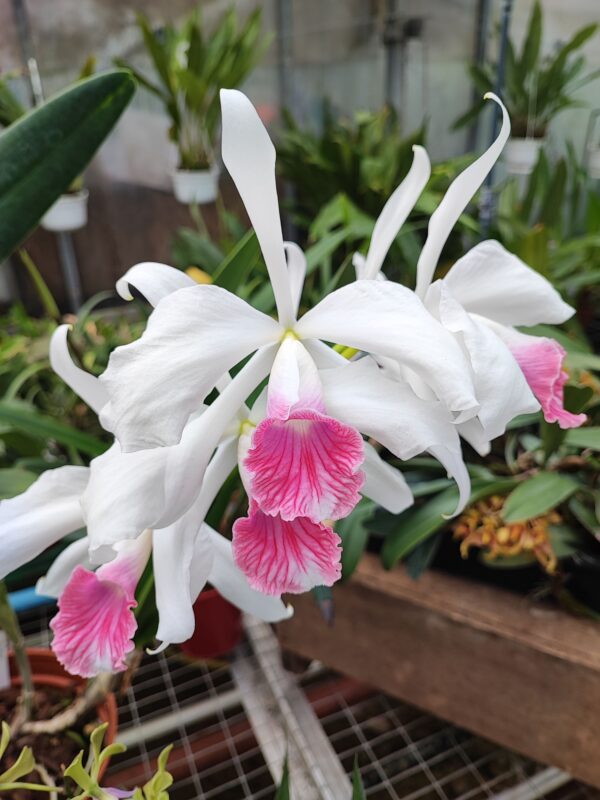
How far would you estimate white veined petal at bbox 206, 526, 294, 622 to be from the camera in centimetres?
43

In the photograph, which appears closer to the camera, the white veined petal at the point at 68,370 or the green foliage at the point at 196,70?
the white veined petal at the point at 68,370

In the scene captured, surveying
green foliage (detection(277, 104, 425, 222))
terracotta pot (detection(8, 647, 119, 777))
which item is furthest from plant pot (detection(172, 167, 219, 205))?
terracotta pot (detection(8, 647, 119, 777))

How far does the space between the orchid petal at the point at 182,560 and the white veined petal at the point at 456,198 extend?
0.53 ft

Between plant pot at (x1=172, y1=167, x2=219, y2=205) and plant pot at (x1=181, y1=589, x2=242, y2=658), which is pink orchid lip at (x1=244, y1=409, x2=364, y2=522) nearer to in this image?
plant pot at (x1=181, y1=589, x2=242, y2=658)

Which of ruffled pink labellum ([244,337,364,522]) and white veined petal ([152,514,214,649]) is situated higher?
ruffled pink labellum ([244,337,364,522])

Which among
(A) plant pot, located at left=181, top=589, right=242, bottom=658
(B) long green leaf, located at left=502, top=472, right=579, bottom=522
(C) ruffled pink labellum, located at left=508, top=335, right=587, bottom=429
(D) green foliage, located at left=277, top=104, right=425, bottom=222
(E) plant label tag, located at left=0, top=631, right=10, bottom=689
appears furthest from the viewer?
(D) green foliage, located at left=277, top=104, right=425, bottom=222

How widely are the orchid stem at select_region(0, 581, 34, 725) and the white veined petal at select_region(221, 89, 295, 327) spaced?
320mm

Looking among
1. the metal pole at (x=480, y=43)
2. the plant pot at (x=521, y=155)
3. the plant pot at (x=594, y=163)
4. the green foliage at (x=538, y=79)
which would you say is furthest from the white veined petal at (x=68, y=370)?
the metal pole at (x=480, y=43)

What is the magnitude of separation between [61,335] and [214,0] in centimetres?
183

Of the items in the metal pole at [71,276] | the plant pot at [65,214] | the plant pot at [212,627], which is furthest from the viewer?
the metal pole at [71,276]

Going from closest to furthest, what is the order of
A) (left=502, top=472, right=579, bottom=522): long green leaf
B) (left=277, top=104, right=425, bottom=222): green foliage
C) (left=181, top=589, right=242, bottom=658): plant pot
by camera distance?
1. (left=502, top=472, right=579, bottom=522): long green leaf
2. (left=181, top=589, right=242, bottom=658): plant pot
3. (left=277, top=104, right=425, bottom=222): green foliage

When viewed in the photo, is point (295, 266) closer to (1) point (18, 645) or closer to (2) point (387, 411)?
(2) point (387, 411)

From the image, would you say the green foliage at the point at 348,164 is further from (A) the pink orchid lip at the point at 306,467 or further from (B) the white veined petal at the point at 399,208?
(A) the pink orchid lip at the point at 306,467

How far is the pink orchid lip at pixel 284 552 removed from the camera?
32cm
